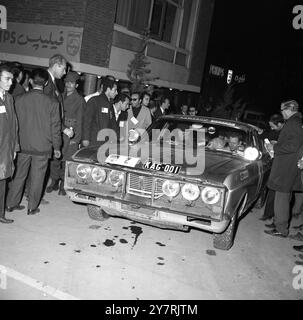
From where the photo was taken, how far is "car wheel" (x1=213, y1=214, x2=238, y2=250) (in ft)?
14.1

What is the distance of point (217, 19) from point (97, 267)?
866 inches

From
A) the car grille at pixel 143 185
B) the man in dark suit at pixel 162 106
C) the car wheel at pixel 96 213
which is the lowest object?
the car wheel at pixel 96 213

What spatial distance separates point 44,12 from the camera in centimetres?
953

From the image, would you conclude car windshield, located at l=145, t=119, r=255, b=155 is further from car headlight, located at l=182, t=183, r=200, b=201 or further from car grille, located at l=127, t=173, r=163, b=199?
car headlight, located at l=182, t=183, r=200, b=201

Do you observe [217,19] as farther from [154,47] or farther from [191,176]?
[191,176]

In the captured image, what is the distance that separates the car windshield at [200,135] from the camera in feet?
17.2

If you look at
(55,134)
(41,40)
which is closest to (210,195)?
(55,134)

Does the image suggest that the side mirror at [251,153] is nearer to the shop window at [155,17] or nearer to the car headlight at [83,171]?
the car headlight at [83,171]

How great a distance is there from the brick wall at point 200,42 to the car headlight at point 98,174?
12.3m

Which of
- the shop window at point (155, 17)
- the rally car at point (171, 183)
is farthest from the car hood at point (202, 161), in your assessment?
the shop window at point (155, 17)

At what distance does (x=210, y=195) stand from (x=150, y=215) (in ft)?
2.44

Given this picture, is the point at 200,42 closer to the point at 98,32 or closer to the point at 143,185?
the point at 98,32

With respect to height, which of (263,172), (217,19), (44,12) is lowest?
(263,172)
